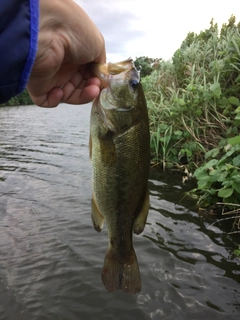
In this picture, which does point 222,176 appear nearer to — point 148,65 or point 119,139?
point 119,139

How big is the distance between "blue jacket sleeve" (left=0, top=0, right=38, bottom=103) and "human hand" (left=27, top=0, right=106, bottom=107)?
0.98 feet

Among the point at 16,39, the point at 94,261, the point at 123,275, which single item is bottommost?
the point at 94,261

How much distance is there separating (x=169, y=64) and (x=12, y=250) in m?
7.83

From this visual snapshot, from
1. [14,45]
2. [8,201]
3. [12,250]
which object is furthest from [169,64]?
[14,45]

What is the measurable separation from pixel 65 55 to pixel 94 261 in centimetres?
321

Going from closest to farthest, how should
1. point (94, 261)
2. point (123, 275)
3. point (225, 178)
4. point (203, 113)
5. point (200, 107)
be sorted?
1. point (123, 275)
2. point (94, 261)
3. point (225, 178)
4. point (200, 107)
5. point (203, 113)

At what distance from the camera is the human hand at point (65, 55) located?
5.67 ft

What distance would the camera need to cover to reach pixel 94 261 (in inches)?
175

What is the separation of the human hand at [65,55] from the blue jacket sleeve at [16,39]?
0.98 feet

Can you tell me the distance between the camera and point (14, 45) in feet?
4.22

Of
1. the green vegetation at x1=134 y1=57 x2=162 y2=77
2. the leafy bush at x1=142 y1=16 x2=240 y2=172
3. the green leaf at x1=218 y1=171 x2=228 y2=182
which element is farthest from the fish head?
the leafy bush at x1=142 y1=16 x2=240 y2=172

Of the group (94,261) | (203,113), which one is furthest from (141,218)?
(203,113)

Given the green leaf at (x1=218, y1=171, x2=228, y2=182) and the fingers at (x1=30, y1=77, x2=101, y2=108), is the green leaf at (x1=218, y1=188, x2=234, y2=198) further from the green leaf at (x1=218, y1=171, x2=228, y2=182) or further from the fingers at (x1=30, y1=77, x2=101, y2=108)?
the fingers at (x1=30, y1=77, x2=101, y2=108)

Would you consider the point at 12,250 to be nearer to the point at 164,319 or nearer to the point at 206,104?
the point at 164,319
